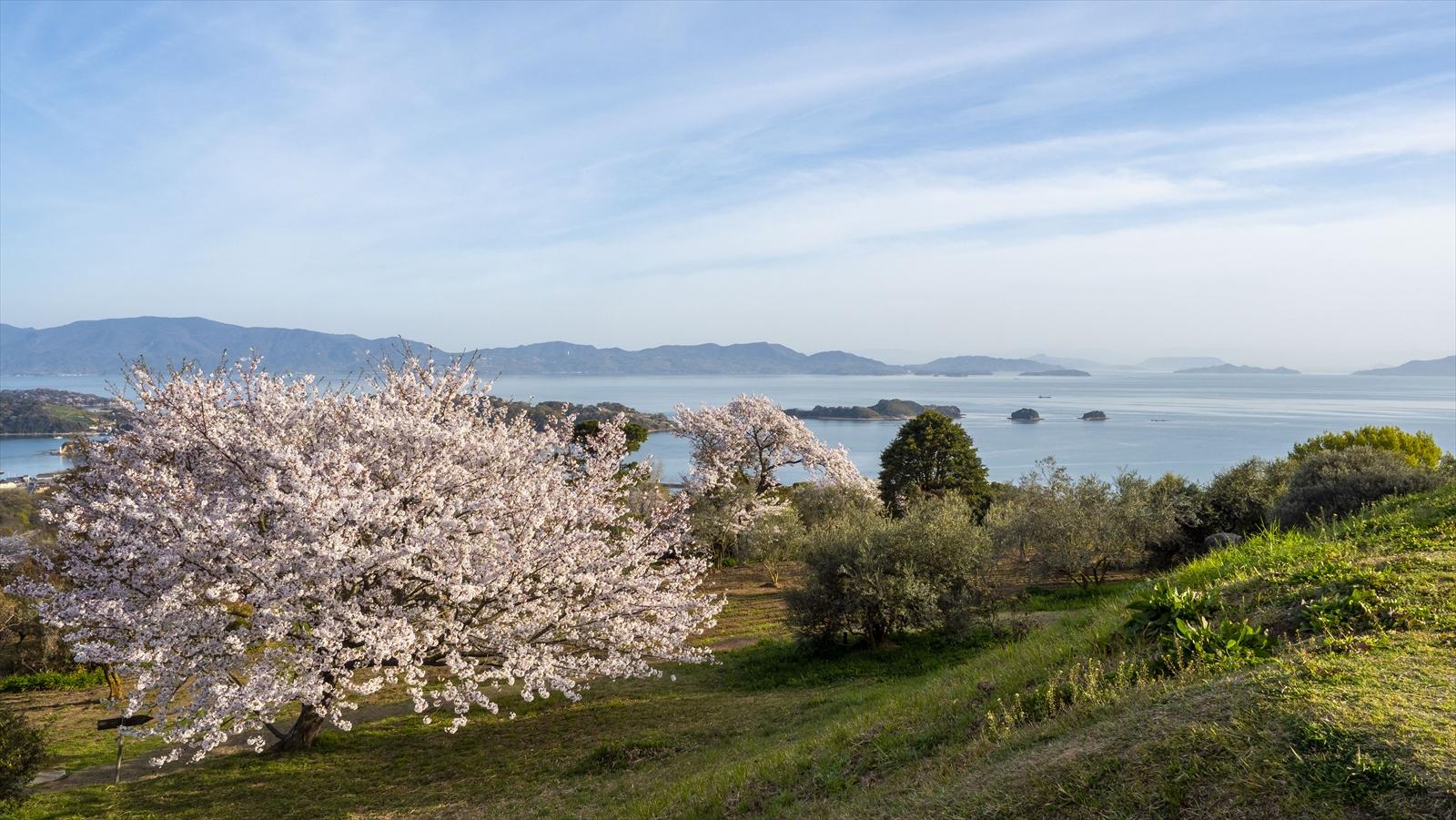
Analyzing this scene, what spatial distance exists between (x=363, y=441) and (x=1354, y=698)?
47.7ft

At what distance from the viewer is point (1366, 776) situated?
457 cm

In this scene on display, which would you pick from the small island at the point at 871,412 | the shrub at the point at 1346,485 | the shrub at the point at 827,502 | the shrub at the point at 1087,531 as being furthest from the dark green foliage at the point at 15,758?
the small island at the point at 871,412

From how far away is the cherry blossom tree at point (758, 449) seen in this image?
3625 cm

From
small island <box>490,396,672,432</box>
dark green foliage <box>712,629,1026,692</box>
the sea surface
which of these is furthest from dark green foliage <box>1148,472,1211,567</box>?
small island <box>490,396,672,432</box>

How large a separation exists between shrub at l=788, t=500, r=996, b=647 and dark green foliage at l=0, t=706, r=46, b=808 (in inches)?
552

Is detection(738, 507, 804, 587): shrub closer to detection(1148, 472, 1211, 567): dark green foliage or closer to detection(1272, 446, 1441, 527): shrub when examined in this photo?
detection(1148, 472, 1211, 567): dark green foliage

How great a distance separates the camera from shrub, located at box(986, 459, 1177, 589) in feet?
82.2

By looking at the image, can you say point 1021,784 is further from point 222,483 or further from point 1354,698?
point 222,483

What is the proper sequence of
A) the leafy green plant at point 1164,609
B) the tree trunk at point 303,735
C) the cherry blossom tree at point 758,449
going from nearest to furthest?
the leafy green plant at point 1164,609
the tree trunk at point 303,735
the cherry blossom tree at point 758,449

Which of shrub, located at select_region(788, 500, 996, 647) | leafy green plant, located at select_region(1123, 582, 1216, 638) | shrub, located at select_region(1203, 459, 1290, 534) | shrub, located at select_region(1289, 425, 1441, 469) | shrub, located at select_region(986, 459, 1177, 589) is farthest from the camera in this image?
shrub, located at select_region(1289, 425, 1441, 469)

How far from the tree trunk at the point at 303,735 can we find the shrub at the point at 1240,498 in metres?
28.5

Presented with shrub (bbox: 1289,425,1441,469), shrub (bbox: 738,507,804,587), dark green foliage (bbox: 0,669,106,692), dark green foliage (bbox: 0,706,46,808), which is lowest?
dark green foliage (bbox: 0,669,106,692)

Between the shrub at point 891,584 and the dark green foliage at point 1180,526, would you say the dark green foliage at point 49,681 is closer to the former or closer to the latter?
the shrub at point 891,584

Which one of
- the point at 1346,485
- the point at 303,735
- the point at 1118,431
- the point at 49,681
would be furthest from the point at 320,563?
the point at 1118,431
